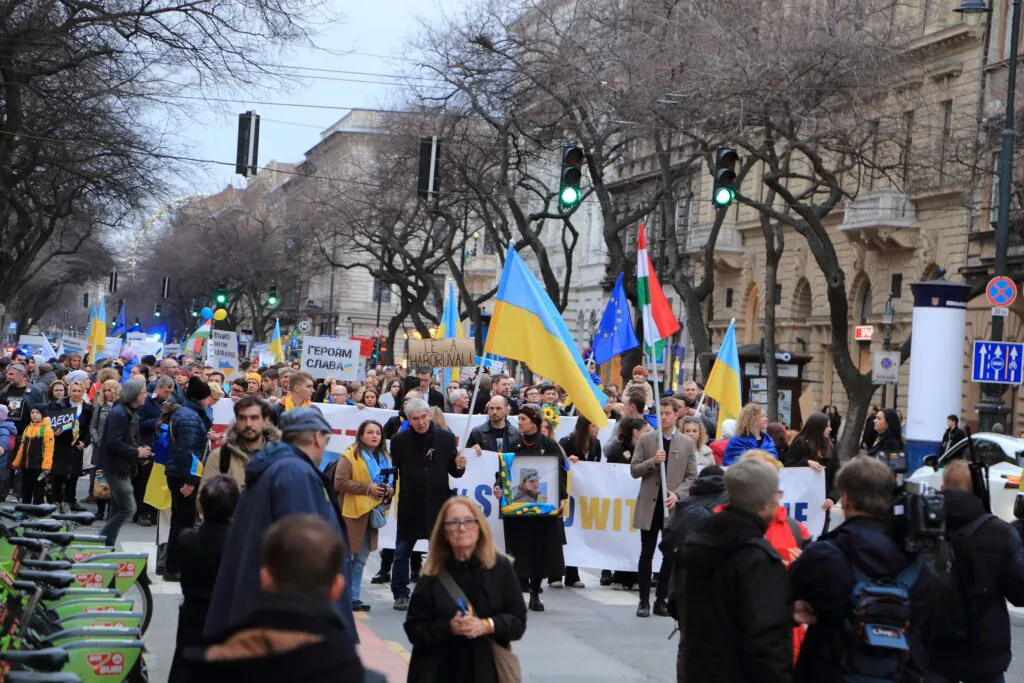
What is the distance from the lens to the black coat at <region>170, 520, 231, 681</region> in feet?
23.8

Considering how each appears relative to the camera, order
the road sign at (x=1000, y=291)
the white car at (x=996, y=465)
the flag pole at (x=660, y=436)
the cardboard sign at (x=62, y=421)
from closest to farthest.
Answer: the flag pole at (x=660, y=436), the cardboard sign at (x=62, y=421), the white car at (x=996, y=465), the road sign at (x=1000, y=291)

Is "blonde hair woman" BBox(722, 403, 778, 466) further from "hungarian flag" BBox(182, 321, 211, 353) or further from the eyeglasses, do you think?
"hungarian flag" BBox(182, 321, 211, 353)

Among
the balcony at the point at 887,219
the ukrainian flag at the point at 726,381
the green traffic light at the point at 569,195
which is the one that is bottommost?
the ukrainian flag at the point at 726,381

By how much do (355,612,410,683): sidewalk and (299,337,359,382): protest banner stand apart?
1586cm

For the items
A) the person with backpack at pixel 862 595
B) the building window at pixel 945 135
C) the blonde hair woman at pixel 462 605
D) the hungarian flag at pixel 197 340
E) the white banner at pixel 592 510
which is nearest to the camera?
the person with backpack at pixel 862 595

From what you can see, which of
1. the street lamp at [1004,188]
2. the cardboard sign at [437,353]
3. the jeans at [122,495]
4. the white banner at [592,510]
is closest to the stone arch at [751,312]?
the street lamp at [1004,188]

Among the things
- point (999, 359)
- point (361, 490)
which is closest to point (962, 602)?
point (361, 490)

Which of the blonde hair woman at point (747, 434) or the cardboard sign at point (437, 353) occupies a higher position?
the cardboard sign at point (437, 353)

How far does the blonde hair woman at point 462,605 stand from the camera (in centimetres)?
643

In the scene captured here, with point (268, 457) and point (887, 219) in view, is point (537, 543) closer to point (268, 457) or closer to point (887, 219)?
point (268, 457)

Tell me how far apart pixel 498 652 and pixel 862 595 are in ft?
4.96

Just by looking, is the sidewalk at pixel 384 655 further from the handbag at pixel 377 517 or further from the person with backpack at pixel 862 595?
the person with backpack at pixel 862 595

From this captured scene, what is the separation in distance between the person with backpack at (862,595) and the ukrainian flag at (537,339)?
23.6 ft

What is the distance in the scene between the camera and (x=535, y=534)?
13719 mm
